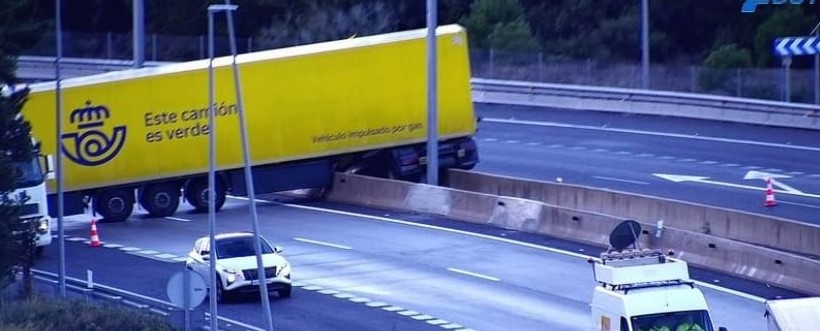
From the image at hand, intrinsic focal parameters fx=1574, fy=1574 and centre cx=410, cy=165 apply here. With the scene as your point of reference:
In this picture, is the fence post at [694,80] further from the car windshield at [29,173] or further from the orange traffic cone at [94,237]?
the car windshield at [29,173]

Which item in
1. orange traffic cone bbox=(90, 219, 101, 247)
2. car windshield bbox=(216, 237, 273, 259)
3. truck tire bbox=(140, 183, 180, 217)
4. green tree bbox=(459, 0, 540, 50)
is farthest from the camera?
green tree bbox=(459, 0, 540, 50)

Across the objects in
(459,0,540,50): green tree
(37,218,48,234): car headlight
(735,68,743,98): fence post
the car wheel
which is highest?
(459,0,540,50): green tree

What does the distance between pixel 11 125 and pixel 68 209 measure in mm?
6792

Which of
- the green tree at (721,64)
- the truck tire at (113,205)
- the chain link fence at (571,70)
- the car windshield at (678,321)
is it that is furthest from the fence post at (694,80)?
the car windshield at (678,321)

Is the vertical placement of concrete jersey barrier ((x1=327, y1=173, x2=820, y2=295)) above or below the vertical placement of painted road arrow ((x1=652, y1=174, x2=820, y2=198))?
below

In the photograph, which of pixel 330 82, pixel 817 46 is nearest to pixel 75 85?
pixel 330 82

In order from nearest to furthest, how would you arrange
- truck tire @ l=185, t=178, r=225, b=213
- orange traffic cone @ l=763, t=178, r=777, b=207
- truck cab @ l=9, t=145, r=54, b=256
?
truck cab @ l=9, t=145, r=54, b=256, orange traffic cone @ l=763, t=178, r=777, b=207, truck tire @ l=185, t=178, r=225, b=213

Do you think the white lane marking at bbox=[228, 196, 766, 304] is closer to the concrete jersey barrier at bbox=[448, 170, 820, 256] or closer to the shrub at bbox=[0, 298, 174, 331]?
the concrete jersey barrier at bbox=[448, 170, 820, 256]

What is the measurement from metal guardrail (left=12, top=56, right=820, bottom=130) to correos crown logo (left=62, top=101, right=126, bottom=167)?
19.8 metres

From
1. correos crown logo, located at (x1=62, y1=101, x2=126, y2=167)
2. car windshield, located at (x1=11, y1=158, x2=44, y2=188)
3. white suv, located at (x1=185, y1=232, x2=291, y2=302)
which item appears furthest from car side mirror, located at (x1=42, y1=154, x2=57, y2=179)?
white suv, located at (x1=185, y1=232, x2=291, y2=302)

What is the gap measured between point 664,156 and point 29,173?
1756 cm

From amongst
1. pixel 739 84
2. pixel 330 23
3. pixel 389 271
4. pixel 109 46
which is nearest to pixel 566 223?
pixel 389 271

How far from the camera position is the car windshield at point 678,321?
1881cm

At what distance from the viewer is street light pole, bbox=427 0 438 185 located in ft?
119
